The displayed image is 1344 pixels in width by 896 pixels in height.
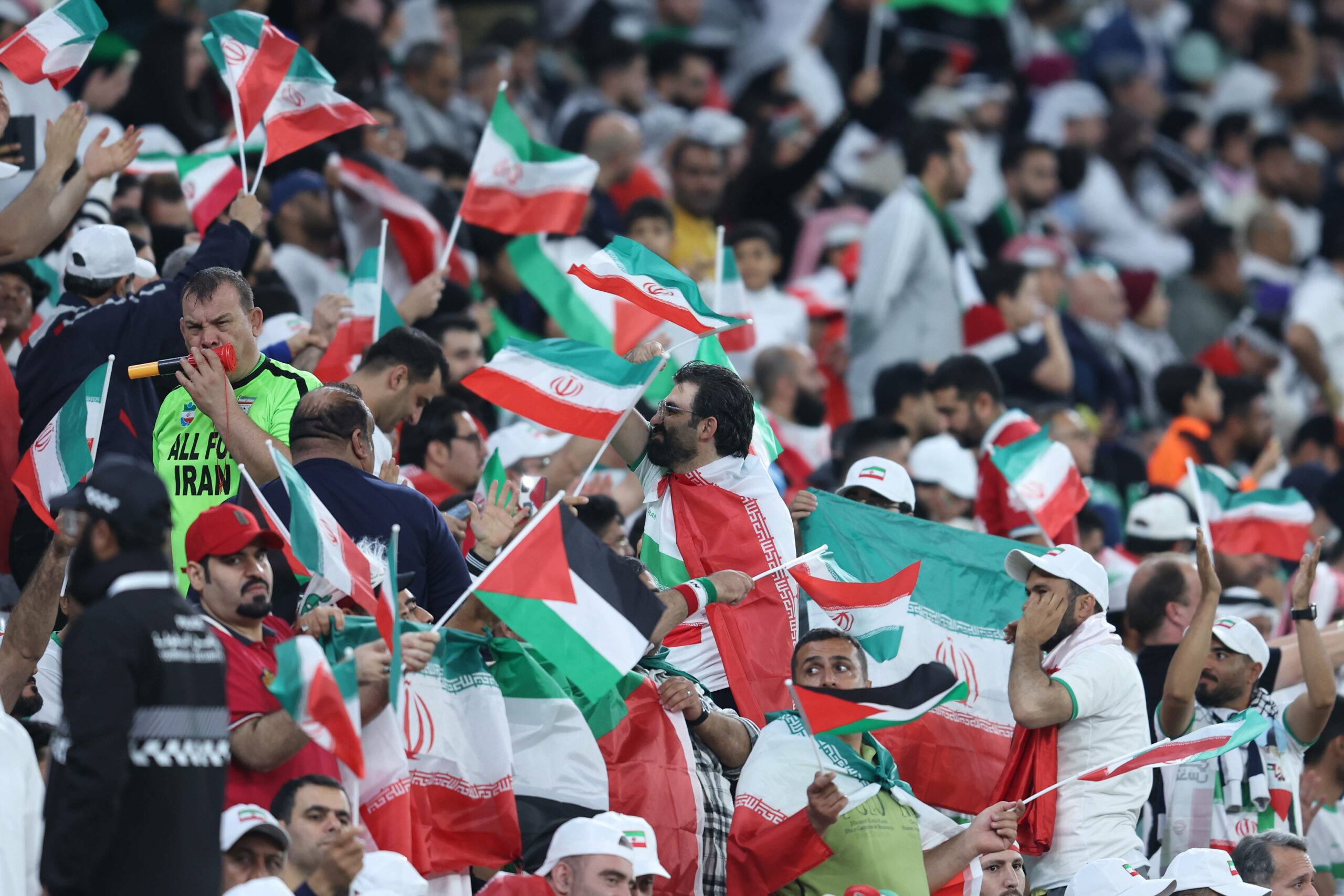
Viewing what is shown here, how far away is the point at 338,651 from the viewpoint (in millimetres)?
6250

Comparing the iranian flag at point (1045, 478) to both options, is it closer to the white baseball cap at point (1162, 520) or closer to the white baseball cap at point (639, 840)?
the white baseball cap at point (1162, 520)

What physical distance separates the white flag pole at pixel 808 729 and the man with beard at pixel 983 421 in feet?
9.69

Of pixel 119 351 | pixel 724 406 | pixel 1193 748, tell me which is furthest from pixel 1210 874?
pixel 119 351

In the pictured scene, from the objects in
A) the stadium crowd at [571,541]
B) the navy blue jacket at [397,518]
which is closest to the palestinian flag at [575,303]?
the stadium crowd at [571,541]

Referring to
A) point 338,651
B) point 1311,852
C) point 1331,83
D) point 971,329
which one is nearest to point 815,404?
point 971,329

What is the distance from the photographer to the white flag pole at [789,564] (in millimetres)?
7693

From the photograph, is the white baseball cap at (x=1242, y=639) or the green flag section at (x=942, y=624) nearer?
the green flag section at (x=942, y=624)

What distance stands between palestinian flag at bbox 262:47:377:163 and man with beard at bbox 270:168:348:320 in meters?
1.29

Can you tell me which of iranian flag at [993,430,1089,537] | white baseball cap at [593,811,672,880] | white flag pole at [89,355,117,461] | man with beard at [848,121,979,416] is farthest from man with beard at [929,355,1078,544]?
white flag pole at [89,355,117,461]

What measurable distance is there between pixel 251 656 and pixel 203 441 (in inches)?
57.5

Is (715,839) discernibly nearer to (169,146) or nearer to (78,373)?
(78,373)

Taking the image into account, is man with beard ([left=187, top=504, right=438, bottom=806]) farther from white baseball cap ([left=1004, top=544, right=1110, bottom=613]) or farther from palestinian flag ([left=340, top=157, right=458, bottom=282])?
palestinian flag ([left=340, top=157, right=458, bottom=282])

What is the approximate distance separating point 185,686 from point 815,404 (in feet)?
23.0

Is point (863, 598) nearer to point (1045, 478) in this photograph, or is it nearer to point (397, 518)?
point (397, 518)
